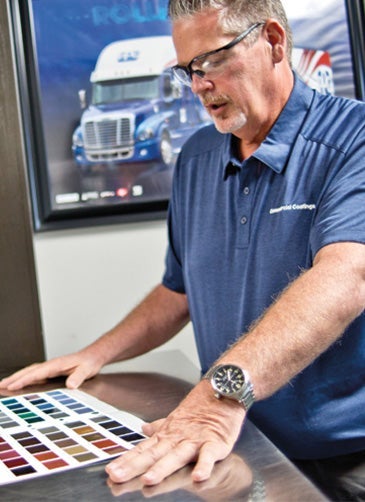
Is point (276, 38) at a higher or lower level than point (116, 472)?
higher

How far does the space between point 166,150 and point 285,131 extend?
1136 millimetres

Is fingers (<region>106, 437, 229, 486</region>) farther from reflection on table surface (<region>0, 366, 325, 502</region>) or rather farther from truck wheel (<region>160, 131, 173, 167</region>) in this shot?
truck wheel (<region>160, 131, 173, 167</region>)

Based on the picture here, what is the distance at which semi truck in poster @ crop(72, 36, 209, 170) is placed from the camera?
2590mm

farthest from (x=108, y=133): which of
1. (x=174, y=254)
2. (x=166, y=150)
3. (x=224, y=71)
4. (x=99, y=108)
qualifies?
(x=224, y=71)

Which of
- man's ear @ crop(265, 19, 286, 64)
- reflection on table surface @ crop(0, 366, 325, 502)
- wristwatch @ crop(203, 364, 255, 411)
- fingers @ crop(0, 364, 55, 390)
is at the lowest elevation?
fingers @ crop(0, 364, 55, 390)

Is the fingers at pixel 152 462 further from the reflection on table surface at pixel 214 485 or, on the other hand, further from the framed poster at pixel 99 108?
the framed poster at pixel 99 108

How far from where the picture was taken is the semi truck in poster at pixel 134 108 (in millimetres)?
2590

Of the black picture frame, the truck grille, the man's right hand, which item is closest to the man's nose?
the man's right hand

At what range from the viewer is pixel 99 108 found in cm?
260

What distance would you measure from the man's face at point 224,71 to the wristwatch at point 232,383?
0.67 meters

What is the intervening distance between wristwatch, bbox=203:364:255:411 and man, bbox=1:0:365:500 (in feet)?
0.06

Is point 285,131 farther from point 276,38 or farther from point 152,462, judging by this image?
point 152,462

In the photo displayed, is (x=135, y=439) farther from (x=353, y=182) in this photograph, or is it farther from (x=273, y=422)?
(x=353, y=182)

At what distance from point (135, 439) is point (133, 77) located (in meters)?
1.74
